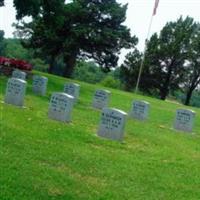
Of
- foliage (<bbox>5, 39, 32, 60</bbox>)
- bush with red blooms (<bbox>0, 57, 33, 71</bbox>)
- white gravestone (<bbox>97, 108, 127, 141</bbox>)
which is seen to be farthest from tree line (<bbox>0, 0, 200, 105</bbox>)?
foliage (<bbox>5, 39, 32, 60</bbox>)

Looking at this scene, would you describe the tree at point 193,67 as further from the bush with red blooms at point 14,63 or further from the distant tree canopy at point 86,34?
the bush with red blooms at point 14,63

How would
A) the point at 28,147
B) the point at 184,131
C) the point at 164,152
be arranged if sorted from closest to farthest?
the point at 28,147 → the point at 164,152 → the point at 184,131

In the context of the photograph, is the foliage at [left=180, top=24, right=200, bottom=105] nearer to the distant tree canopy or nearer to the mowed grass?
the distant tree canopy

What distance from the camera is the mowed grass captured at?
854cm

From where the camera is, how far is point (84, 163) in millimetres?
10359

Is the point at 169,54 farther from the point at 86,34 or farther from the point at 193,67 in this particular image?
the point at 86,34

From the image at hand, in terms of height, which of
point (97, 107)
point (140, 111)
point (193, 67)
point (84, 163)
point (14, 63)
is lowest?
point (84, 163)

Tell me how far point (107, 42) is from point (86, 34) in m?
2.20

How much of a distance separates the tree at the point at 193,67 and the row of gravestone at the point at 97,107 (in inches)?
1476

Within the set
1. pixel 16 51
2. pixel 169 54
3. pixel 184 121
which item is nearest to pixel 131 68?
pixel 169 54

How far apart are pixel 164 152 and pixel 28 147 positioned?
3.88 metres

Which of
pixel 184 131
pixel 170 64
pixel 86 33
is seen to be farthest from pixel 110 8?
pixel 184 131

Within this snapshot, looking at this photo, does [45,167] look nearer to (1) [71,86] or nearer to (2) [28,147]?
(2) [28,147]

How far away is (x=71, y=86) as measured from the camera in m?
23.5
